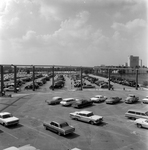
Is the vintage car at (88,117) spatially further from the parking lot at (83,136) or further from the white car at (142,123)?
the white car at (142,123)

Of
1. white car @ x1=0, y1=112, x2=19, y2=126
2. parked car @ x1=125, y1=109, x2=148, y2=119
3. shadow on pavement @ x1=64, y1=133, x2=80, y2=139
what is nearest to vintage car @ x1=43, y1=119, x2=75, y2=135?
shadow on pavement @ x1=64, y1=133, x2=80, y2=139

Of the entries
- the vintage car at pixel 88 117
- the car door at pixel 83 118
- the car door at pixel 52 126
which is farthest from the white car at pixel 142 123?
the car door at pixel 52 126

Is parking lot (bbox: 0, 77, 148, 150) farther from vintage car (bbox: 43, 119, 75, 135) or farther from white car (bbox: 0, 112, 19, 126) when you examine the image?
white car (bbox: 0, 112, 19, 126)

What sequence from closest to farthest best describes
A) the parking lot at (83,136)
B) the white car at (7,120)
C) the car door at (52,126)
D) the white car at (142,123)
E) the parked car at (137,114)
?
the parking lot at (83,136) < the car door at (52,126) < the white car at (142,123) < the white car at (7,120) < the parked car at (137,114)

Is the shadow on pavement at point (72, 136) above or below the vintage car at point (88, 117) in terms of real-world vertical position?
below

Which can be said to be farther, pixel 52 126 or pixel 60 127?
pixel 52 126

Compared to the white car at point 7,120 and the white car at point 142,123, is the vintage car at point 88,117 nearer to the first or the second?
the white car at point 142,123

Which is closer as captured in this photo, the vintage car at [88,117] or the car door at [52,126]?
the car door at [52,126]

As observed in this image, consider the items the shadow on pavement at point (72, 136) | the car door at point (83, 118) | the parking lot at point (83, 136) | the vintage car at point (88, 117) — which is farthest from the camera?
the car door at point (83, 118)

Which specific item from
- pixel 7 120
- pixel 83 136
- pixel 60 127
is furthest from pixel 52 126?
pixel 7 120

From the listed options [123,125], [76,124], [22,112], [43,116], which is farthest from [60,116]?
[123,125]

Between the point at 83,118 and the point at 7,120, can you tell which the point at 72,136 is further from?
the point at 7,120
